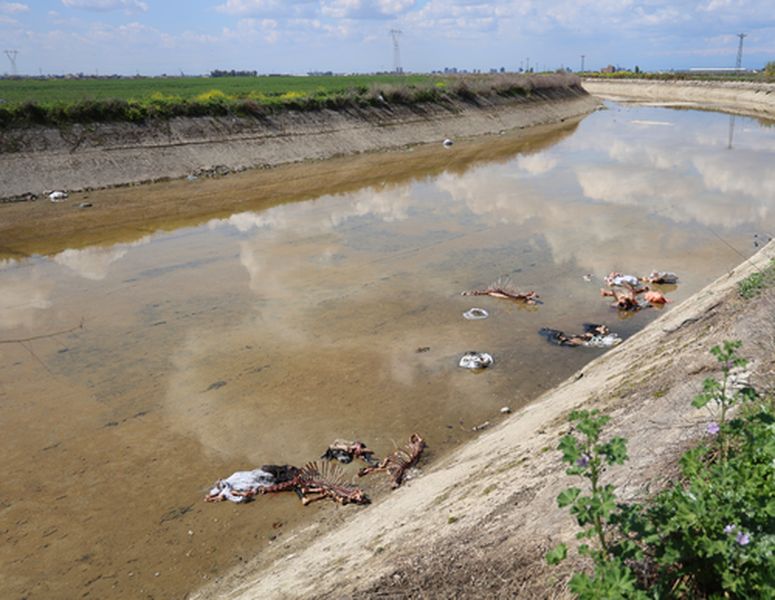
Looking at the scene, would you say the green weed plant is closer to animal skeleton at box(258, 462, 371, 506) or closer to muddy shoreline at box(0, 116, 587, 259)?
animal skeleton at box(258, 462, 371, 506)

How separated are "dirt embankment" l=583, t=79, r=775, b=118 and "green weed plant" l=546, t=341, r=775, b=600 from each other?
214 feet

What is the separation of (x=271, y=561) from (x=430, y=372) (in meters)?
4.57

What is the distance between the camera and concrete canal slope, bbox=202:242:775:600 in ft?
13.4

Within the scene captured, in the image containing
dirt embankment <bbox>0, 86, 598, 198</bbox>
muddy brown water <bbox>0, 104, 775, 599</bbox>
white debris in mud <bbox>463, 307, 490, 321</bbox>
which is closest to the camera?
muddy brown water <bbox>0, 104, 775, 599</bbox>

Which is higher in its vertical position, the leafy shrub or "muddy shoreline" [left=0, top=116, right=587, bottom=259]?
the leafy shrub

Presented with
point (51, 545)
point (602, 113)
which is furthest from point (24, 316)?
point (602, 113)

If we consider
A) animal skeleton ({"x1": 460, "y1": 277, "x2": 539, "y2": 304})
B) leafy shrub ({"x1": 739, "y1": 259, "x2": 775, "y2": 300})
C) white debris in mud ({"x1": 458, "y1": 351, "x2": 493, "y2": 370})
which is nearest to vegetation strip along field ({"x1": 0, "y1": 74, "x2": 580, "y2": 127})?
animal skeleton ({"x1": 460, "y1": 277, "x2": 539, "y2": 304})

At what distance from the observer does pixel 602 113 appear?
213ft

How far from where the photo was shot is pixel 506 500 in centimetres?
487

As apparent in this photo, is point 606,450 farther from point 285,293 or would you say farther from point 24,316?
point 24,316

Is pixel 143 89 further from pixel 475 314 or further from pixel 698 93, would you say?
pixel 698 93

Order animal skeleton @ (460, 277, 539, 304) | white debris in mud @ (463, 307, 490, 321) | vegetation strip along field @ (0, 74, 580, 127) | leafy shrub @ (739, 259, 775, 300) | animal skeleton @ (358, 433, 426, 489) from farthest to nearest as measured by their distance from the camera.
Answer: vegetation strip along field @ (0, 74, 580, 127) < animal skeleton @ (460, 277, 539, 304) < white debris in mud @ (463, 307, 490, 321) < leafy shrub @ (739, 259, 775, 300) < animal skeleton @ (358, 433, 426, 489)

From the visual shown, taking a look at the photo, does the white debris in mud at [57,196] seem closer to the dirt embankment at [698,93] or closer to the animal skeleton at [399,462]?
the animal skeleton at [399,462]

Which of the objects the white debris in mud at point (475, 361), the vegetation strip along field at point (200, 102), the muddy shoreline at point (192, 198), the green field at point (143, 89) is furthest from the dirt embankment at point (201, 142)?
the white debris in mud at point (475, 361)
